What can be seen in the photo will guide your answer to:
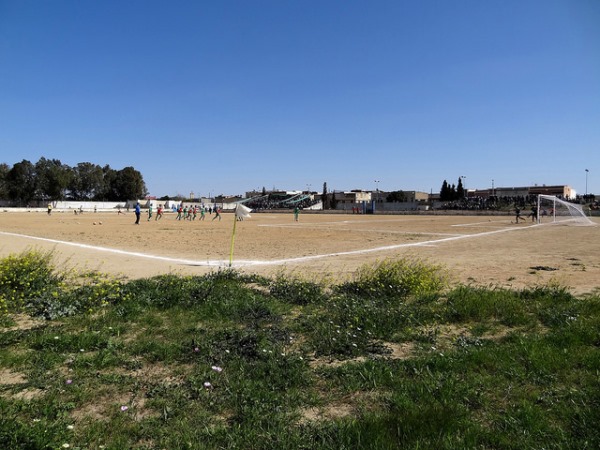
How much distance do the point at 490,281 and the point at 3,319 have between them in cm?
940

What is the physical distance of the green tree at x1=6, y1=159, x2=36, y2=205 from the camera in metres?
111

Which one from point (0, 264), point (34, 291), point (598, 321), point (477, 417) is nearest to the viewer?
point (477, 417)

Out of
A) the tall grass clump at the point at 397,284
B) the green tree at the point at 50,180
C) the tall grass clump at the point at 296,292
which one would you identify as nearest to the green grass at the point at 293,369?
the tall grass clump at the point at 296,292

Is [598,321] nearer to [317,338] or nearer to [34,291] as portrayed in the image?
[317,338]

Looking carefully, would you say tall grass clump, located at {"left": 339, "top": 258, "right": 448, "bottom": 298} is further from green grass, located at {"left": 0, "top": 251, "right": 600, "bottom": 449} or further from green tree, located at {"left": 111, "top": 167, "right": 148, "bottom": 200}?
green tree, located at {"left": 111, "top": 167, "right": 148, "bottom": 200}

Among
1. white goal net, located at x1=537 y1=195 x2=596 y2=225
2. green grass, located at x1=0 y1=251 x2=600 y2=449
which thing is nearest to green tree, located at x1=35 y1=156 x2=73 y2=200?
white goal net, located at x1=537 y1=195 x2=596 y2=225

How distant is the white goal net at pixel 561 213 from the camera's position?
40719 millimetres

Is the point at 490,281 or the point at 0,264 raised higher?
the point at 0,264

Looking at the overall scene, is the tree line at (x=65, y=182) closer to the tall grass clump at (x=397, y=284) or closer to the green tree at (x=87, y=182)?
the green tree at (x=87, y=182)

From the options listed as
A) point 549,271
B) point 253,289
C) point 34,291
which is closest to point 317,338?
point 253,289

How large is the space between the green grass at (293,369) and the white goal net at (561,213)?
131 feet

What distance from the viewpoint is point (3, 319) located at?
559cm

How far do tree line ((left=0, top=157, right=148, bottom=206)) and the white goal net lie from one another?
378ft

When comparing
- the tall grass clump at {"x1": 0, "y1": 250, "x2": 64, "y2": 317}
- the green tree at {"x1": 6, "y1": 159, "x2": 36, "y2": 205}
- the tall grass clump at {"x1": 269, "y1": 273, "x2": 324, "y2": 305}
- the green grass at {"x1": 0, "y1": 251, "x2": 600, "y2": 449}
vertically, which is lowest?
the green grass at {"x1": 0, "y1": 251, "x2": 600, "y2": 449}
